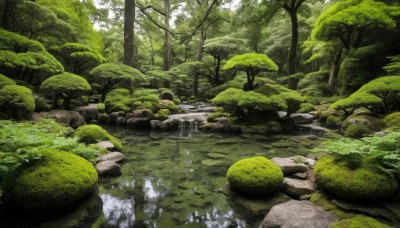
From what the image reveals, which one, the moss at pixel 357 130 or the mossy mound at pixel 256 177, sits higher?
the moss at pixel 357 130

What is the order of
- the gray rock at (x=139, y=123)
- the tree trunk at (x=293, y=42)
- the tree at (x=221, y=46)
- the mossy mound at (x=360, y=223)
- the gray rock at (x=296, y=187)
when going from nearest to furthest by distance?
the mossy mound at (x=360, y=223)
the gray rock at (x=296, y=187)
the gray rock at (x=139, y=123)
the tree trunk at (x=293, y=42)
the tree at (x=221, y=46)

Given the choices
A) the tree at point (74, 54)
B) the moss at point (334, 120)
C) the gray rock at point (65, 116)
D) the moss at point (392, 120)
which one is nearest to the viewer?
the moss at point (392, 120)

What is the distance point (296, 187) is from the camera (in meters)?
4.42

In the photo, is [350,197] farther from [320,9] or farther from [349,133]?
[320,9]

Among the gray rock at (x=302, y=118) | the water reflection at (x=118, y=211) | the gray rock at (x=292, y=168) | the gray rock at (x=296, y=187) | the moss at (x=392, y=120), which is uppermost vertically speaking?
the moss at (x=392, y=120)

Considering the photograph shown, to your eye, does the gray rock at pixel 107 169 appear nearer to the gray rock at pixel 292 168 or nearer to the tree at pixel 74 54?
the gray rock at pixel 292 168

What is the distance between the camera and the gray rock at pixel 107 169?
5.34 m

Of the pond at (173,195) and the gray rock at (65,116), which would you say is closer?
the pond at (173,195)

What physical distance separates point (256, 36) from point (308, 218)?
79.3 ft

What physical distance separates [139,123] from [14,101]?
5.67 m

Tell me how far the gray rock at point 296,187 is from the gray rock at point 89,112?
1083 cm

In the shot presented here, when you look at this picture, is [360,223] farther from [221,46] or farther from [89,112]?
[221,46]

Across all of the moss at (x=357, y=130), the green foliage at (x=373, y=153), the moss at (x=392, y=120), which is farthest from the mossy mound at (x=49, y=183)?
the moss at (x=392, y=120)

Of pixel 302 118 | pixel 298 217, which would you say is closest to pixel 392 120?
pixel 302 118
